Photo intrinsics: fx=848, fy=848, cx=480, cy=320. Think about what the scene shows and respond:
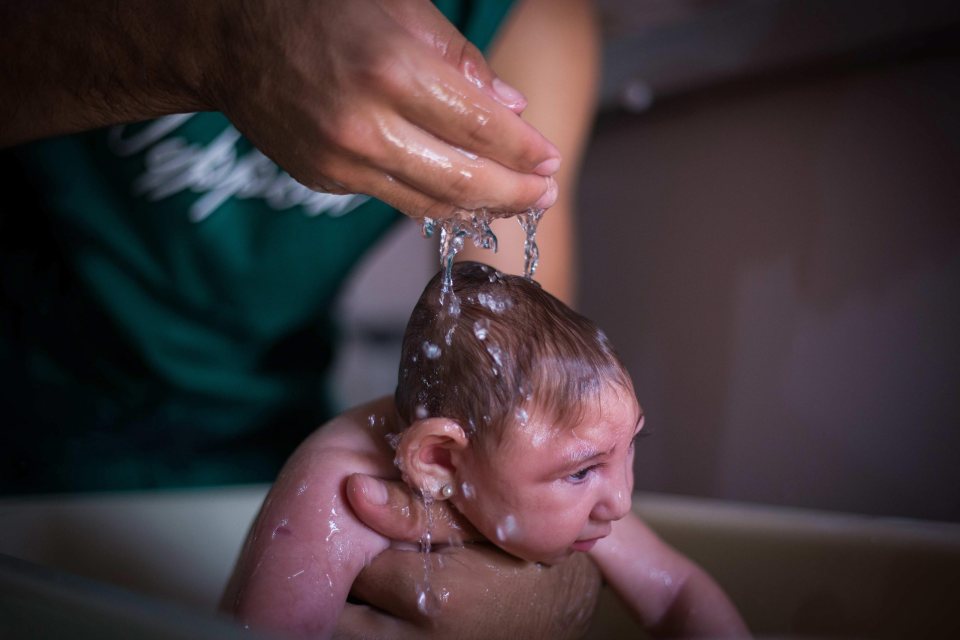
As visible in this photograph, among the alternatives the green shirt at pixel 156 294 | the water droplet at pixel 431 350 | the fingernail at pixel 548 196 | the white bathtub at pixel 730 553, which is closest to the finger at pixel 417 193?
the fingernail at pixel 548 196

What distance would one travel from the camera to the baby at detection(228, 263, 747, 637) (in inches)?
23.3

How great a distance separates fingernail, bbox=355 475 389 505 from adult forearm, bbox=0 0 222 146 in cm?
29

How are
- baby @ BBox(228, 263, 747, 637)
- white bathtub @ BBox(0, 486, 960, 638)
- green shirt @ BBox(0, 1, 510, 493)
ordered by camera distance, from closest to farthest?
baby @ BBox(228, 263, 747, 637) → white bathtub @ BBox(0, 486, 960, 638) → green shirt @ BBox(0, 1, 510, 493)

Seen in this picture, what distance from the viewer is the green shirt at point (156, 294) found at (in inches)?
41.3

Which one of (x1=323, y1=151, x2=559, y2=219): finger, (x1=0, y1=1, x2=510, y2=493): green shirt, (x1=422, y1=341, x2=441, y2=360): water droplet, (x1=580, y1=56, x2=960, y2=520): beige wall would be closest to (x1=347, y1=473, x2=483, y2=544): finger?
(x1=422, y1=341, x2=441, y2=360): water droplet

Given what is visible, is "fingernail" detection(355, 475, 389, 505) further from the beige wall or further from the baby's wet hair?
the beige wall

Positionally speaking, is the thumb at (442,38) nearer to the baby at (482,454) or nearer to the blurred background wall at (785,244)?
the baby at (482,454)

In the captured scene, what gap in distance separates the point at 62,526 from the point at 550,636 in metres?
0.51

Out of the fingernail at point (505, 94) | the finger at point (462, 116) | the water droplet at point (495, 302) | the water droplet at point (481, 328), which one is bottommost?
the water droplet at point (481, 328)

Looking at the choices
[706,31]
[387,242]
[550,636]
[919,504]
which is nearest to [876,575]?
[550,636]

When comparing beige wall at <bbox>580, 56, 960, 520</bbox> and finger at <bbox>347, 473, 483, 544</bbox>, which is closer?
finger at <bbox>347, 473, 483, 544</bbox>

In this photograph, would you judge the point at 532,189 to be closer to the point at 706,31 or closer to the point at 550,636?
the point at 550,636

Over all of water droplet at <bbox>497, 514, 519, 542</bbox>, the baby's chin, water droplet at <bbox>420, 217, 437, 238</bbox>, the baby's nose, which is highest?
water droplet at <bbox>420, 217, 437, 238</bbox>

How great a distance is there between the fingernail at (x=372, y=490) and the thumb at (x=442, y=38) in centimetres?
29
